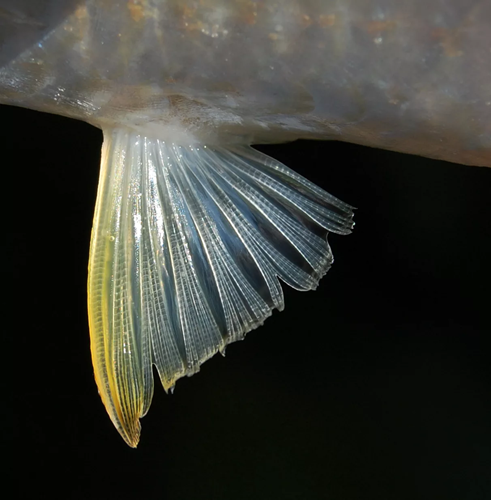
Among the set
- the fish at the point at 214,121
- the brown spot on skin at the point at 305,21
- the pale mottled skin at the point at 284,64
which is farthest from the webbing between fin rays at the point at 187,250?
the brown spot on skin at the point at 305,21

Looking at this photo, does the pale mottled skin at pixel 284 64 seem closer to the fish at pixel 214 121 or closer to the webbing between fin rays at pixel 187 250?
the fish at pixel 214 121

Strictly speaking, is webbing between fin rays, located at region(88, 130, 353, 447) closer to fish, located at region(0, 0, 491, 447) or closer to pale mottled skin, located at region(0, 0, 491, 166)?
fish, located at region(0, 0, 491, 447)

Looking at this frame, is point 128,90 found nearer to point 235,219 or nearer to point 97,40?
point 97,40

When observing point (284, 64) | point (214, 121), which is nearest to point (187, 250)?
point (214, 121)

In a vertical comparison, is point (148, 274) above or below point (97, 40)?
below

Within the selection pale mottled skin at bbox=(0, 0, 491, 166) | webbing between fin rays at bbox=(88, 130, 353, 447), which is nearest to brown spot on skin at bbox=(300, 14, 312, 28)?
pale mottled skin at bbox=(0, 0, 491, 166)

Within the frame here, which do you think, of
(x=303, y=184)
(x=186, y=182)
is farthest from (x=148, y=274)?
(x=303, y=184)
